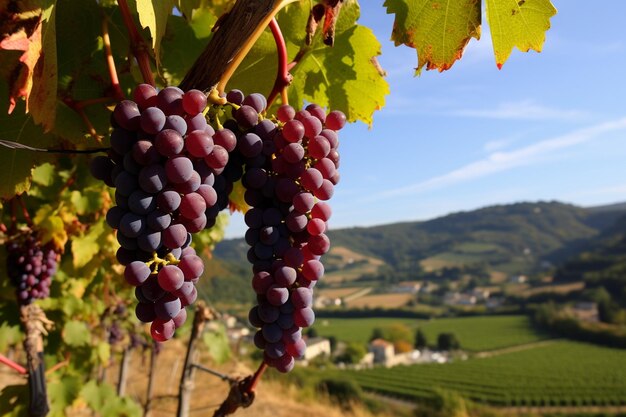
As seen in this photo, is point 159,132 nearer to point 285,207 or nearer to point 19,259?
point 285,207

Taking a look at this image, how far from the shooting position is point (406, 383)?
57.6 metres

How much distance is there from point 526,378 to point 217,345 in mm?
58020

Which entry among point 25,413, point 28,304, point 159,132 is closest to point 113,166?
point 159,132

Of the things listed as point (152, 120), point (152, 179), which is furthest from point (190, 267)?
point (152, 120)

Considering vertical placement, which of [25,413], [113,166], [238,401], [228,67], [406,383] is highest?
[228,67]

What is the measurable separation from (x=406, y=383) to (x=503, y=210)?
12271 centimetres

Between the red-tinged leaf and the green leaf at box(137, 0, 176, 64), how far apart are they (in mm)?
197

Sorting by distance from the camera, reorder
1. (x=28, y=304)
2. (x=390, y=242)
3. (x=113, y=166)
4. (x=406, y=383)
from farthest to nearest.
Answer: (x=390, y=242) < (x=406, y=383) < (x=28, y=304) < (x=113, y=166)

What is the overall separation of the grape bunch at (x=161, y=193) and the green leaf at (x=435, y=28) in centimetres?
84

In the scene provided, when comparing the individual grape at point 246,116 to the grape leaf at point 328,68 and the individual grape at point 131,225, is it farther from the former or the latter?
the grape leaf at point 328,68

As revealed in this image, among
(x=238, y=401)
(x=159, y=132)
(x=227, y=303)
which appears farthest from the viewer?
(x=227, y=303)

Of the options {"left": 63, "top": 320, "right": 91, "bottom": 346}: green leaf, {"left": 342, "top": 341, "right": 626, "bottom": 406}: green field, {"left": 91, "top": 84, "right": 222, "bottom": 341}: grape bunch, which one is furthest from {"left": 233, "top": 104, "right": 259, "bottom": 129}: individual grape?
{"left": 342, "top": 341, "right": 626, "bottom": 406}: green field

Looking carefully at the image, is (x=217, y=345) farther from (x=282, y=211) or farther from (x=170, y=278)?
(x=170, y=278)

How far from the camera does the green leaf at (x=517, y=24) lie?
150cm
